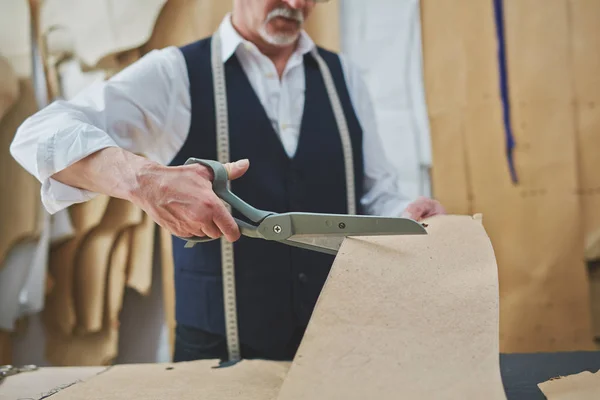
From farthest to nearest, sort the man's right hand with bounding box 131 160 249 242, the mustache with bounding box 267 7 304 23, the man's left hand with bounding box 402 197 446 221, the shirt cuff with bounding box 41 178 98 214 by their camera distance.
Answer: the mustache with bounding box 267 7 304 23 < the man's left hand with bounding box 402 197 446 221 < the shirt cuff with bounding box 41 178 98 214 < the man's right hand with bounding box 131 160 249 242

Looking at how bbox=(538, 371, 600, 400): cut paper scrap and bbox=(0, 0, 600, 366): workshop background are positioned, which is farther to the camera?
bbox=(0, 0, 600, 366): workshop background

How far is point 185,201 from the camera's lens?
61cm

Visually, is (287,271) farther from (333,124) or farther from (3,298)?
(3,298)

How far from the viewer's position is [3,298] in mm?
1308

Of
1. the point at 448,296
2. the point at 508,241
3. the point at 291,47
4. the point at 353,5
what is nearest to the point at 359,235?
the point at 448,296

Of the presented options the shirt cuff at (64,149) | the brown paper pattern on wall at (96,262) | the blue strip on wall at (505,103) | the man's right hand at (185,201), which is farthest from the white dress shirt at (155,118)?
the brown paper pattern on wall at (96,262)

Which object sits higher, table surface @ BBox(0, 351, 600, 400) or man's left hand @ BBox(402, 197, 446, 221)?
man's left hand @ BBox(402, 197, 446, 221)

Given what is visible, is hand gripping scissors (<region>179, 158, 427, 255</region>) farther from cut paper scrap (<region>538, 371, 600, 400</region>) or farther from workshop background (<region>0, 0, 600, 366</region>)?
workshop background (<region>0, 0, 600, 366</region>)

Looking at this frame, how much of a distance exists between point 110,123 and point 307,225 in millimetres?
400

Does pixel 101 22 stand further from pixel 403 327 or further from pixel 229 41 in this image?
pixel 403 327

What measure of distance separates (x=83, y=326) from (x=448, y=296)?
1.07m

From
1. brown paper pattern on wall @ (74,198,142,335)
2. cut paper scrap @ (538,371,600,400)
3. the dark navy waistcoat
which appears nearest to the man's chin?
the dark navy waistcoat

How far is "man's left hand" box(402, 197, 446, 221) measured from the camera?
0.87m

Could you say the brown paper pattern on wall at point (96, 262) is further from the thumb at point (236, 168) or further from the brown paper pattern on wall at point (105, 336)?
the thumb at point (236, 168)
